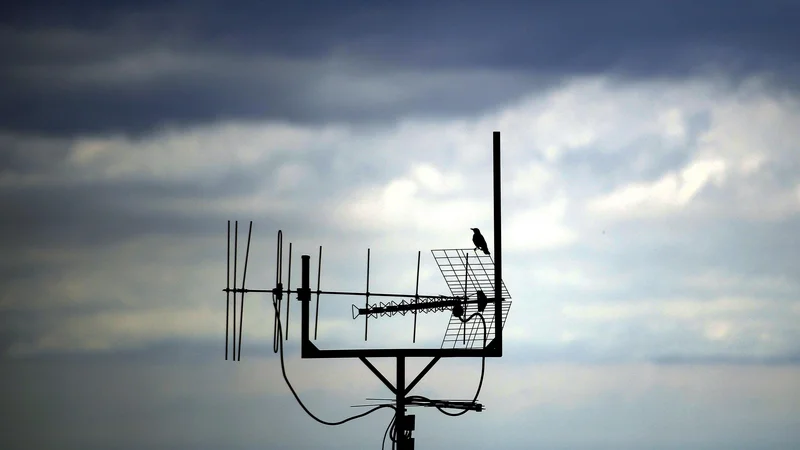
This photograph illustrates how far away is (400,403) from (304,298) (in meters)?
3.48

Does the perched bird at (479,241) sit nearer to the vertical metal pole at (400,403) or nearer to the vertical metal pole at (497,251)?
the vertical metal pole at (497,251)

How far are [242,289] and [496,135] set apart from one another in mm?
7397

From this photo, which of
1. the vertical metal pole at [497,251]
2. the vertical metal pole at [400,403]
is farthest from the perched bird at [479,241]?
the vertical metal pole at [400,403]

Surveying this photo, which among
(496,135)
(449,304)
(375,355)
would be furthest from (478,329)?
(496,135)

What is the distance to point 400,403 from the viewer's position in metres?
28.5

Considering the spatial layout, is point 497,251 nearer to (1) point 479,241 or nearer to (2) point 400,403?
(1) point 479,241

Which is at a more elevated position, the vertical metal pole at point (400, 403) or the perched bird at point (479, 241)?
the perched bird at point (479, 241)

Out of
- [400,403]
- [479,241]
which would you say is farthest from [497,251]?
[400,403]

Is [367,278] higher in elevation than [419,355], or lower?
higher

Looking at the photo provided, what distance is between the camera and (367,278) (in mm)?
29109

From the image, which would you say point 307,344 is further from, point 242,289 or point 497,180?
point 497,180

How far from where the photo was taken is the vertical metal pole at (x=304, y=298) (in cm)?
2688

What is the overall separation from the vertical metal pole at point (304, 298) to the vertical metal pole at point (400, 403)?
2.45m

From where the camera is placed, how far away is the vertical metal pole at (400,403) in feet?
92.4
